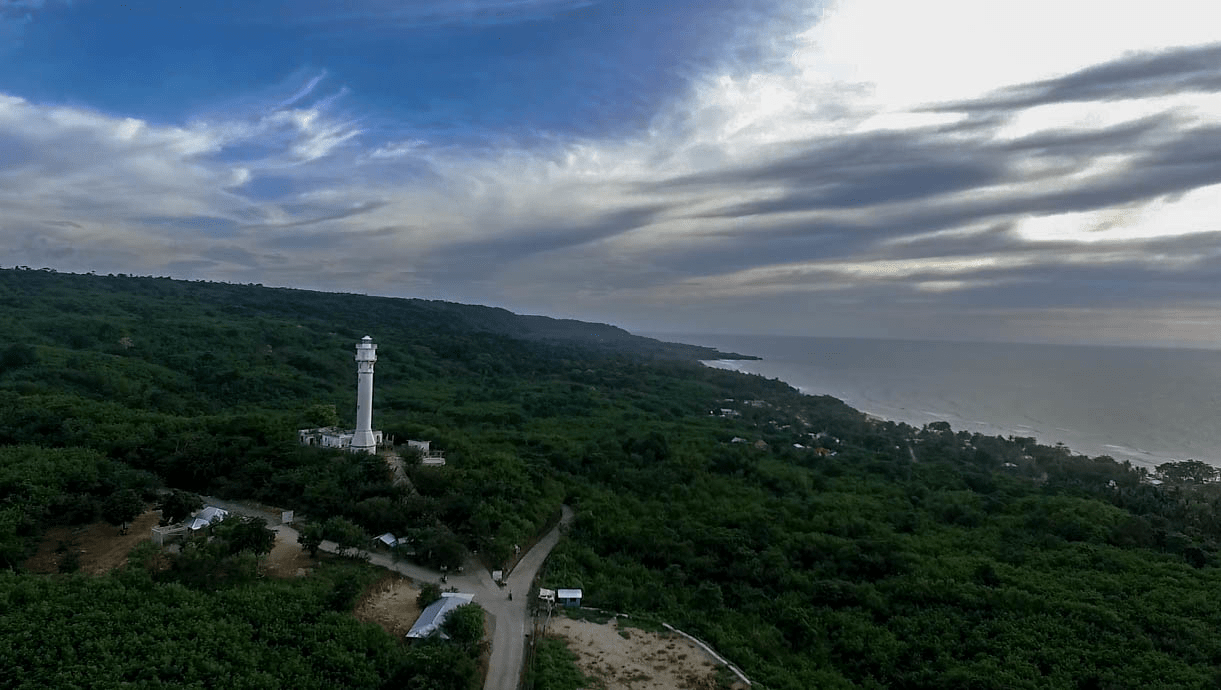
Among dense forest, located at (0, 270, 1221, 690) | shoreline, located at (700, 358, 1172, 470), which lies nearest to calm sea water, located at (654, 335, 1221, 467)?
shoreline, located at (700, 358, 1172, 470)

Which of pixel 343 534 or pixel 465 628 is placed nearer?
pixel 465 628

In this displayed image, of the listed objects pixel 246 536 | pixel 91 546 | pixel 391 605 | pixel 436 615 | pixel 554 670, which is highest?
pixel 246 536

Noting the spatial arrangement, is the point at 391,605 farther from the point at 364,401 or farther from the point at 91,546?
the point at 364,401

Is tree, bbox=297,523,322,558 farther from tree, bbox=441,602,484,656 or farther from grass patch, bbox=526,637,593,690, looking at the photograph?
grass patch, bbox=526,637,593,690

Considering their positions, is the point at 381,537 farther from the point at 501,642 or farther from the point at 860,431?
the point at 860,431

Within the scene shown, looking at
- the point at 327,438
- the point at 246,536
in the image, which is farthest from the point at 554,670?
the point at 327,438

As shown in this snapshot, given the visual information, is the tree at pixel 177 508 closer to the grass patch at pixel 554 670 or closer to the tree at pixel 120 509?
the tree at pixel 120 509

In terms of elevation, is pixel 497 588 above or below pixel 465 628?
below
